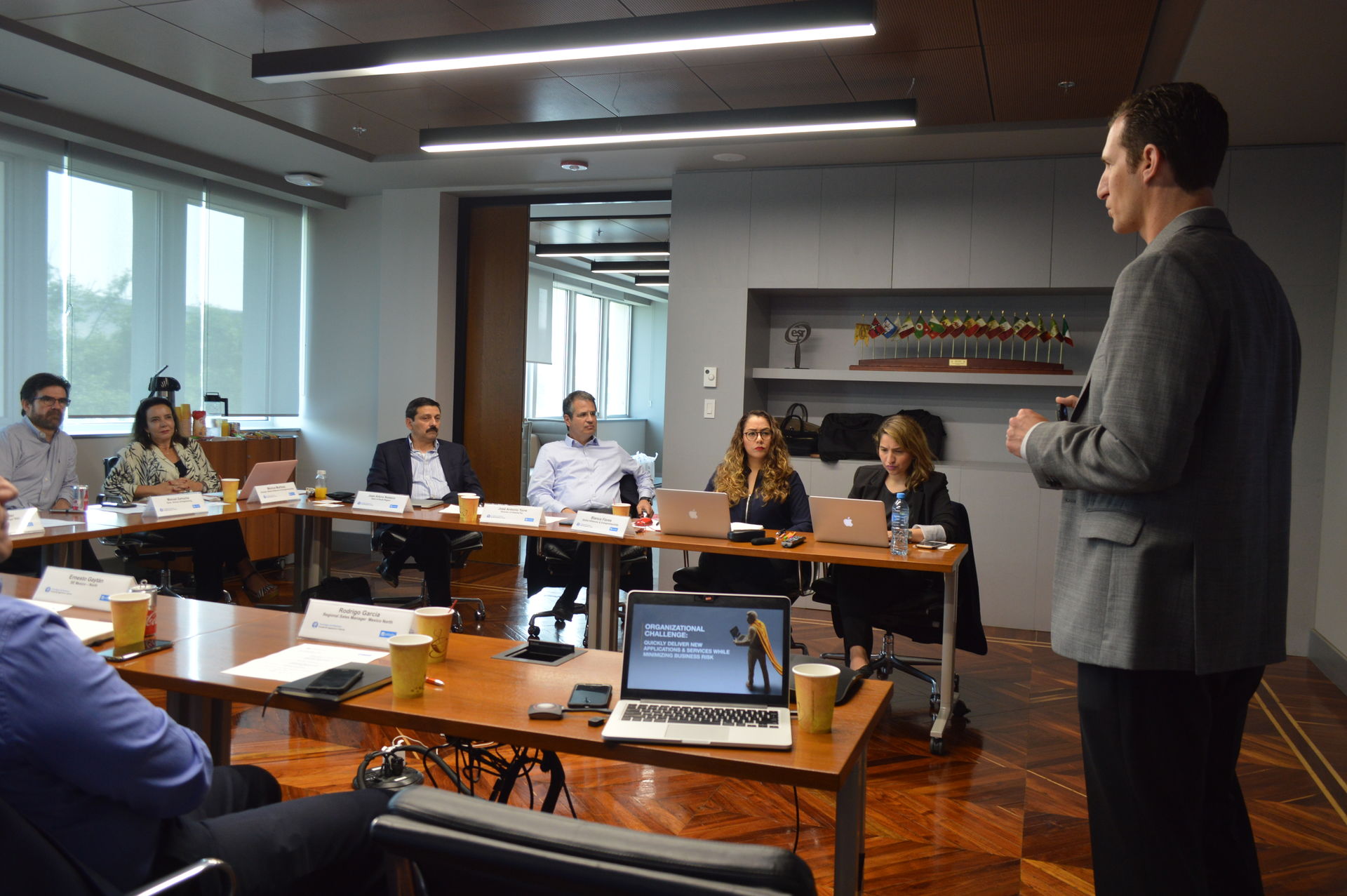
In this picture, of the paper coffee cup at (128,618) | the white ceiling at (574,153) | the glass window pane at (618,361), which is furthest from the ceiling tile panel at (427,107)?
the glass window pane at (618,361)

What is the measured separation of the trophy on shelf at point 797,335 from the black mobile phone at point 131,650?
16.0 ft

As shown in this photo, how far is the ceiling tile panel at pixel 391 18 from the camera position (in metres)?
3.96

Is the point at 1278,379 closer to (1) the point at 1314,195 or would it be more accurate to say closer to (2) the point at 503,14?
(2) the point at 503,14

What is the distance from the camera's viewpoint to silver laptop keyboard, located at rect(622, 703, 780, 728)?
1.71m

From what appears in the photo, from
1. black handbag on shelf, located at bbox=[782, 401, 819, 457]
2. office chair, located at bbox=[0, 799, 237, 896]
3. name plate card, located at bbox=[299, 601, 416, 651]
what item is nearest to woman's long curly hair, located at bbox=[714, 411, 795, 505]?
black handbag on shelf, located at bbox=[782, 401, 819, 457]

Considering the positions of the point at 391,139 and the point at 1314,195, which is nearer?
the point at 1314,195

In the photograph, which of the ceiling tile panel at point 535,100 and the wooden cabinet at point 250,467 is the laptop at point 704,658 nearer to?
the ceiling tile panel at point 535,100

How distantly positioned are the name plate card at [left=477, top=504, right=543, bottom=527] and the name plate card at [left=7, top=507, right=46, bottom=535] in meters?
1.79

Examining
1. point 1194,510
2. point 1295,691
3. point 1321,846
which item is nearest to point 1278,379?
point 1194,510

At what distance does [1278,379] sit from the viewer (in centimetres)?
152

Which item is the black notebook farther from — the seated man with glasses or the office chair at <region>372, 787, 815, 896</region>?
the seated man with glasses

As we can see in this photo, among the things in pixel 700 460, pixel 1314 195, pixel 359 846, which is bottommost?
pixel 359 846

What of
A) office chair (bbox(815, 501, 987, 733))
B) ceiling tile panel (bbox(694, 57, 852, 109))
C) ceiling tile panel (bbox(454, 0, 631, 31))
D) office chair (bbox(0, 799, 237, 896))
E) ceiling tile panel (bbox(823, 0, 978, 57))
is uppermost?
ceiling tile panel (bbox(454, 0, 631, 31))

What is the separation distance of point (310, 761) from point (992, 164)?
4981 mm
